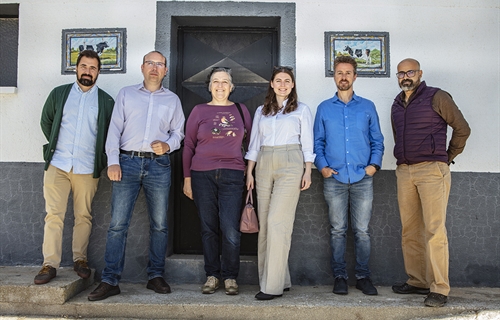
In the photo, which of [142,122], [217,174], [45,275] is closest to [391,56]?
[217,174]

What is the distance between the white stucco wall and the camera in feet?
14.5

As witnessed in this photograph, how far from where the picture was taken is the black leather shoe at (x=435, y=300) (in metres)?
3.49

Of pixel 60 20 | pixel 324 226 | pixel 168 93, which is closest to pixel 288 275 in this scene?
pixel 324 226

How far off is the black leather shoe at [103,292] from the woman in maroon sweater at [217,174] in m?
0.74

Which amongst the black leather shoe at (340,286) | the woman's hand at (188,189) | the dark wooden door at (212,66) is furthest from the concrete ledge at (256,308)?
the dark wooden door at (212,66)

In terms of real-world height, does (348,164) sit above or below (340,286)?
above

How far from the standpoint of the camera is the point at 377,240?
171 inches

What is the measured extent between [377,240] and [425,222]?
0.75 m

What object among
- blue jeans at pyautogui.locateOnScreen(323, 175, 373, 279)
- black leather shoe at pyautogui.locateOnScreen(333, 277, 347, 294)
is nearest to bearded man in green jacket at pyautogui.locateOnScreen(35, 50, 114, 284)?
blue jeans at pyautogui.locateOnScreen(323, 175, 373, 279)

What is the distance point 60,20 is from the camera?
181 inches

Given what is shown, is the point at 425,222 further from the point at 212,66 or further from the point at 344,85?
the point at 212,66

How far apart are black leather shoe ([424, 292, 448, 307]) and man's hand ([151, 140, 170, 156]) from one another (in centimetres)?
237

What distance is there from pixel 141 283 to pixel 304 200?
172cm

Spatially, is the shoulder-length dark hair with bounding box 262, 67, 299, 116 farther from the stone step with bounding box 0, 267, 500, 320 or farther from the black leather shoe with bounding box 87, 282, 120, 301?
the black leather shoe with bounding box 87, 282, 120, 301
